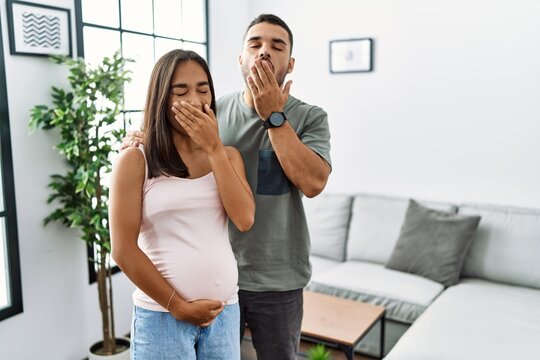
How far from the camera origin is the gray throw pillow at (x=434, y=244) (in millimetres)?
2971

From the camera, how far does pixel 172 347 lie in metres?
1.18

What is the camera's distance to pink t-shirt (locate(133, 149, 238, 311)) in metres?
1.21

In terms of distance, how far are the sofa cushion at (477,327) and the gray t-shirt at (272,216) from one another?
2.84 ft

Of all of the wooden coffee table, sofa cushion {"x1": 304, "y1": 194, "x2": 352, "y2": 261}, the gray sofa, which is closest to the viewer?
the gray sofa

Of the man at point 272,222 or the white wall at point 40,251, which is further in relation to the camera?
the white wall at point 40,251

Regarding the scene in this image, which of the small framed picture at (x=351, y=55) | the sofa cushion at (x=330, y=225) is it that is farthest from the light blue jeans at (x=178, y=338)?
the small framed picture at (x=351, y=55)

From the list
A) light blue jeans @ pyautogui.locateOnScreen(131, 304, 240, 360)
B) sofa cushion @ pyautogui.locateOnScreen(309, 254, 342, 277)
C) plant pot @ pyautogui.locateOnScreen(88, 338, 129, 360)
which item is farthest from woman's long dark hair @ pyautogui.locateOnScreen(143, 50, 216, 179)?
sofa cushion @ pyautogui.locateOnScreen(309, 254, 342, 277)

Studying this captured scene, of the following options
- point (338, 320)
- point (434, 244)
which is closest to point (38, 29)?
point (338, 320)

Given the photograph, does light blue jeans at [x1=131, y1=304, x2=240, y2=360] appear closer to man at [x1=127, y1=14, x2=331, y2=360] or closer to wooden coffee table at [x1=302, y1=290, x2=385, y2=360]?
man at [x1=127, y1=14, x2=331, y2=360]

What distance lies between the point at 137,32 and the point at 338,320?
2.07m

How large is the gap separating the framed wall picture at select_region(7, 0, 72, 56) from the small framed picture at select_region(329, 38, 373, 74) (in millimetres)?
1802

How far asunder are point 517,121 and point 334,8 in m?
1.43

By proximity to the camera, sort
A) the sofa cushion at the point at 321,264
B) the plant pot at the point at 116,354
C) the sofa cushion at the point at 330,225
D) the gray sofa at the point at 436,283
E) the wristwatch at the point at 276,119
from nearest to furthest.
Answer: the wristwatch at the point at 276,119, the gray sofa at the point at 436,283, the plant pot at the point at 116,354, the sofa cushion at the point at 321,264, the sofa cushion at the point at 330,225

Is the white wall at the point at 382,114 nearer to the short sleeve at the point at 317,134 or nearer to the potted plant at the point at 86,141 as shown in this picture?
the potted plant at the point at 86,141
